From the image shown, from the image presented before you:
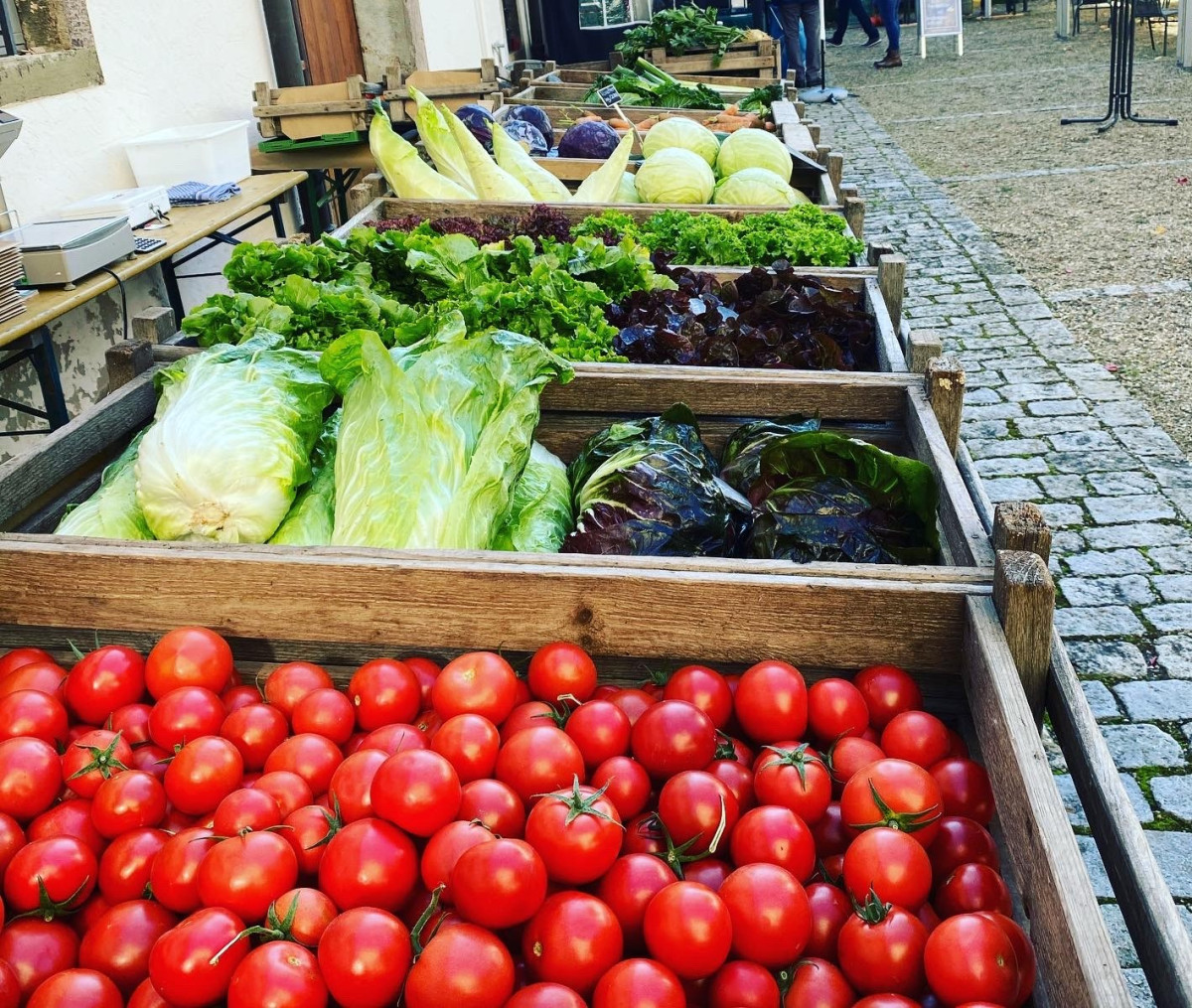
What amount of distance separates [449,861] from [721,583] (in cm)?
80

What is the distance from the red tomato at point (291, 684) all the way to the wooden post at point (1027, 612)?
53.7 inches

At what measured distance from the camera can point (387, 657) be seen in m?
2.39

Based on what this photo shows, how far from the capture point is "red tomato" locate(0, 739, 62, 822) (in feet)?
6.53

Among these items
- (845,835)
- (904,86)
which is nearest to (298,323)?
(845,835)

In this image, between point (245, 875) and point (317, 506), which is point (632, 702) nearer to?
point (245, 875)

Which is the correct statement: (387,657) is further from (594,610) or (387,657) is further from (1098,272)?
(1098,272)

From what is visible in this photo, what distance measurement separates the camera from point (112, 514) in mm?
2752

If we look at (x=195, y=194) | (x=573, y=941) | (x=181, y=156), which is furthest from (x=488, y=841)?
(x=181, y=156)

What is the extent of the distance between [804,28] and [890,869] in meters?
19.3

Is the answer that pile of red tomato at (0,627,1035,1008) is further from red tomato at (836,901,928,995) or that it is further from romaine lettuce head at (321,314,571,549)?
romaine lettuce head at (321,314,571,549)

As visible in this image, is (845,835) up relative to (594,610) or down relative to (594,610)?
down

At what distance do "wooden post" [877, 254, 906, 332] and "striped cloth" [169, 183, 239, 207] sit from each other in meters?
4.48

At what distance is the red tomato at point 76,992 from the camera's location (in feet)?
5.26

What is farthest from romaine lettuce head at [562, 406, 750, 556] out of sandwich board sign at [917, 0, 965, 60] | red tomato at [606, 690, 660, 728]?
sandwich board sign at [917, 0, 965, 60]
